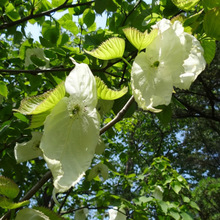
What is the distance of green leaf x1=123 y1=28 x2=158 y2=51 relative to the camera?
2.00 ft

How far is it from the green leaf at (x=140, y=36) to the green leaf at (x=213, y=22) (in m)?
0.20

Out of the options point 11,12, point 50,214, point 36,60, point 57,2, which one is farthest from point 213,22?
point 11,12

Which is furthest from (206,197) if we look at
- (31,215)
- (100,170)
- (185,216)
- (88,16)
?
(31,215)

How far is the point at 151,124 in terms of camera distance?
9.16 m

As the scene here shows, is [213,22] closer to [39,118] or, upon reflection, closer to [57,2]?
[39,118]

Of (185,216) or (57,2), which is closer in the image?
(57,2)

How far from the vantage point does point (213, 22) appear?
749 millimetres

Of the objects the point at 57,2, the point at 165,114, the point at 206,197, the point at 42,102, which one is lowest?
the point at 206,197

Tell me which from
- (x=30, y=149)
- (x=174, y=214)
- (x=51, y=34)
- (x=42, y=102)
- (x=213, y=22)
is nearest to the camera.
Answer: (x=42, y=102)

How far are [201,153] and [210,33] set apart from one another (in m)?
12.7

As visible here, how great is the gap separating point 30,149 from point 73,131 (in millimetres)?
520

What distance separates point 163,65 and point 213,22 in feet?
0.65

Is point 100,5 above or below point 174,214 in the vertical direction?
above

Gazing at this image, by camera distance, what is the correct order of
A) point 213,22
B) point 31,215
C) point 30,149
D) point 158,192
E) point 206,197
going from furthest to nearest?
1. point 206,197
2. point 158,192
3. point 30,149
4. point 213,22
5. point 31,215
